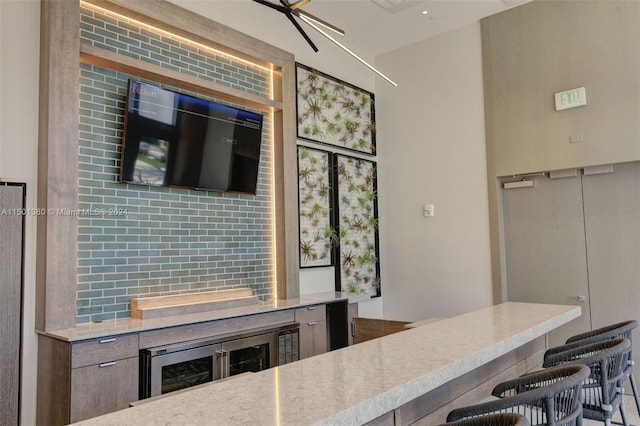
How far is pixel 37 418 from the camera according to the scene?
2863mm

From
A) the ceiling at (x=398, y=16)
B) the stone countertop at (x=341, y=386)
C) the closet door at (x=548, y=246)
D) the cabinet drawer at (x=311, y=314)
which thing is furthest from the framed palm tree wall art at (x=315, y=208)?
the stone countertop at (x=341, y=386)

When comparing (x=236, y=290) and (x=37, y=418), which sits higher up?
(x=236, y=290)

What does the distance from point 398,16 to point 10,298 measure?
4387 mm

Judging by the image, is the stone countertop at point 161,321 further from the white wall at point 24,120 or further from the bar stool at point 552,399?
the bar stool at point 552,399

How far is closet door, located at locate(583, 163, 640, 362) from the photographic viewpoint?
4156 mm

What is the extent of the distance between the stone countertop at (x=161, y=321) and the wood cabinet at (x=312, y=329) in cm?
8

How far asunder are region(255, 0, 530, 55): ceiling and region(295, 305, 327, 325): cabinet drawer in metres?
2.88

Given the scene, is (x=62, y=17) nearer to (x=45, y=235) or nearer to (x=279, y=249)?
(x=45, y=235)

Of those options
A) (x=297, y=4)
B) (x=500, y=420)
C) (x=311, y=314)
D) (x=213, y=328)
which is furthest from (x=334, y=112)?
(x=500, y=420)

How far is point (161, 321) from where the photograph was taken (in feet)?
10.3

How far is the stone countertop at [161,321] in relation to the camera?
272cm

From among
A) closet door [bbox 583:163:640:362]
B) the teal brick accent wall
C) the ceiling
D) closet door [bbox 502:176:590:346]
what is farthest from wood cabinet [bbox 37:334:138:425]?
closet door [bbox 583:163:640:362]

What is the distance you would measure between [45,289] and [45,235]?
0.34 meters

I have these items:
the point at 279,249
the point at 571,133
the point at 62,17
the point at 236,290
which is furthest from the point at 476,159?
the point at 62,17
